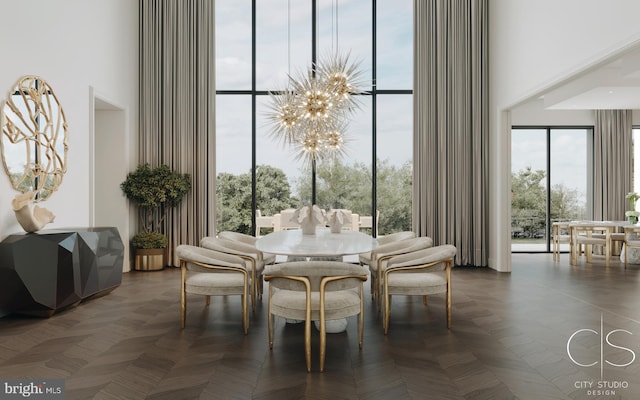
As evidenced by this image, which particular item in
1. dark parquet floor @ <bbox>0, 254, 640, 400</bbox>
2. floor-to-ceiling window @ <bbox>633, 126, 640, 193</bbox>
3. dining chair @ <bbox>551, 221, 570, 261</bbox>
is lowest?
dark parquet floor @ <bbox>0, 254, 640, 400</bbox>

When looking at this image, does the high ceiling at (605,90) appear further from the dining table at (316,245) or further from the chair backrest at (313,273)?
the chair backrest at (313,273)

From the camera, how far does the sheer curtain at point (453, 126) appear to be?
738cm

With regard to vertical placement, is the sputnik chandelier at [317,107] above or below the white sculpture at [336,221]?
above

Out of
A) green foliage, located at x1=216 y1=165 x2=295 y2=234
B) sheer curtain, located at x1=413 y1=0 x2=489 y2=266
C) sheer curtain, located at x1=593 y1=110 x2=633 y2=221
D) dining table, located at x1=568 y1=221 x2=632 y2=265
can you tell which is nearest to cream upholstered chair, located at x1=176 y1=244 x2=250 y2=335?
green foliage, located at x1=216 y1=165 x2=295 y2=234

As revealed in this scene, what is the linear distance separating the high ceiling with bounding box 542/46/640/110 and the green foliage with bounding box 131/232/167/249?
5.60 metres

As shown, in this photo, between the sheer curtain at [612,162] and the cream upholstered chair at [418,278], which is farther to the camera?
the sheer curtain at [612,162]

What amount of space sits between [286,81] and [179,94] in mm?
1691

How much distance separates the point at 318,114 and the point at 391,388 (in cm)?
270

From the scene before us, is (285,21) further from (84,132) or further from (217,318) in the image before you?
(217,318)

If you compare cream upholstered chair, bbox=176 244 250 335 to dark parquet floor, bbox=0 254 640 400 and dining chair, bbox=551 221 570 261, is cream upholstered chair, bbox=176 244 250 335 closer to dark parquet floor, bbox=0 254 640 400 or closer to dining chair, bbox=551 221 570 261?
dark parquet floor, bbox=0 254 640 400

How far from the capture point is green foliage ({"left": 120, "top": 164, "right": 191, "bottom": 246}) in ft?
22.4

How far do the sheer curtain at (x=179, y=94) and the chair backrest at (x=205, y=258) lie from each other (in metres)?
3.35

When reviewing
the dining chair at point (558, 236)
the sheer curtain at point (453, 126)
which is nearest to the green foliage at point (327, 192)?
the sheer curtain at point (453, 126)

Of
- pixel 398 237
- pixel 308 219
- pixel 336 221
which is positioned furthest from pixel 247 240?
pixel 398 237
